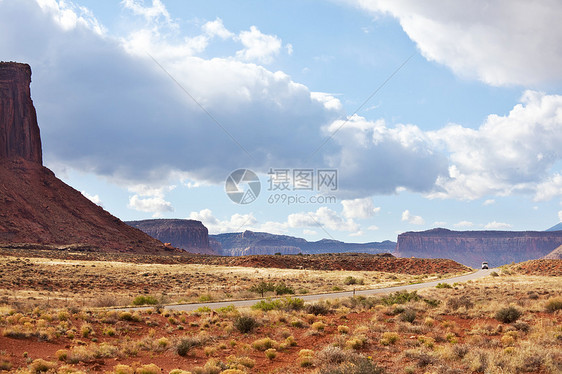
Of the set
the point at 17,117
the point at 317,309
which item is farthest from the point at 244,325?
the point at 17,117

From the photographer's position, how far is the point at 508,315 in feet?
67.8

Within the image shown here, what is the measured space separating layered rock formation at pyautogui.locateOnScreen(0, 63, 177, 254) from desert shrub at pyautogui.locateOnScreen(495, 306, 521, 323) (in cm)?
9183

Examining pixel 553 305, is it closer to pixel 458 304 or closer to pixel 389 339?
pixel 458 304

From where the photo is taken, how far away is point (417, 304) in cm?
2552

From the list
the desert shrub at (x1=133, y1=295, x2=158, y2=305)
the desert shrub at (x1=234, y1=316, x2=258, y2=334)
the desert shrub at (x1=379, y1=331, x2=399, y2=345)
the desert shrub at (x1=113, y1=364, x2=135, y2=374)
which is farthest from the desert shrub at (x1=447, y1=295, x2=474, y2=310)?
the desert shrub at (x1=133, y1=295, x2=158, y2=305)

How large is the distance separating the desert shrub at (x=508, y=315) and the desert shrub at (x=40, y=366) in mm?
18598

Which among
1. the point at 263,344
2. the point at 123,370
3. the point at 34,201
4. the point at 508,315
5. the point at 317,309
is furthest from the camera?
the point at 34,201

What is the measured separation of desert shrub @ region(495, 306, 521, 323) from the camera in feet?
67.8

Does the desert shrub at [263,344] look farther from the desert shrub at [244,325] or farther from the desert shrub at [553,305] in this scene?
the desert shrub at [553,305]

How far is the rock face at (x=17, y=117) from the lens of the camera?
12712 cm

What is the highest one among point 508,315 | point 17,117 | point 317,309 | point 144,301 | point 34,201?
point 17,117

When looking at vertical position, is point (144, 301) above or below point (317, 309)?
below

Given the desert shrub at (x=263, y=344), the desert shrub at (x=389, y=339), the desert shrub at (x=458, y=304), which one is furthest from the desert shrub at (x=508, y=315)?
the desert shrub at (x=263, y=344)

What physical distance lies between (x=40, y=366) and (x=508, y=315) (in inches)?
754
